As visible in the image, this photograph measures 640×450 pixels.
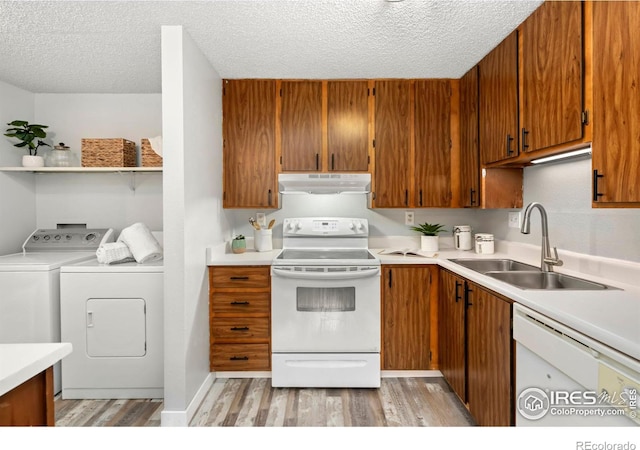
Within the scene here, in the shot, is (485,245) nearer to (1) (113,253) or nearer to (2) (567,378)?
(2) (567,378)

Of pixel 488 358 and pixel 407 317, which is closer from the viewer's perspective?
pixel 488 358

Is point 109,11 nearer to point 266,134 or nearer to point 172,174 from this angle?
point 172,174

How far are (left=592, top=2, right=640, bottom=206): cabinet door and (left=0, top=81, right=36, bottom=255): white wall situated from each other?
13.3ft

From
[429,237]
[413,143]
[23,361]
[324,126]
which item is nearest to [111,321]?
[23,361]

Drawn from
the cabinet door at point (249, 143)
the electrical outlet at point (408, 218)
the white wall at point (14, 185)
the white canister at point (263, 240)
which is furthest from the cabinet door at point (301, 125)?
the white wall at point (14, 185)

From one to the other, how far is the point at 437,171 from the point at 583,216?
118 centimetres

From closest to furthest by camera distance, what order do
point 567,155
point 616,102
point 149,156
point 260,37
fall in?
point 616,102 → point 567,155 → point 260,37 → point 149,156

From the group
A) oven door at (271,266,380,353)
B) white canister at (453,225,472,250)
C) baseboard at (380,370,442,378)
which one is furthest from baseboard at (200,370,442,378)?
white canister at (453,225,472,250)

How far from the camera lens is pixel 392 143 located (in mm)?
3025

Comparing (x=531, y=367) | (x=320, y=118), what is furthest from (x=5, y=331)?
(x=531, y=367)

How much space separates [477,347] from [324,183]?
164cm

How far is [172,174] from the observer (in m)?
2.11

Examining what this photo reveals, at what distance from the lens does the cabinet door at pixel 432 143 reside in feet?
9.87
